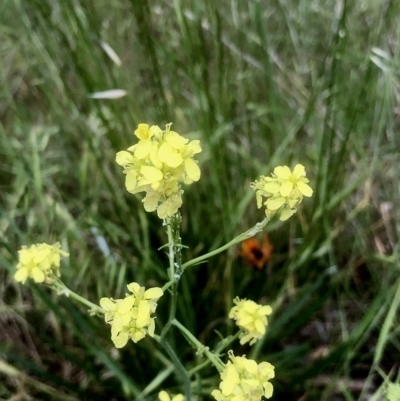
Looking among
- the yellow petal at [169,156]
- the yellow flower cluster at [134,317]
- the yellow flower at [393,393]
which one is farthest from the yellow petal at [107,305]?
the yellow flower at [393,393]

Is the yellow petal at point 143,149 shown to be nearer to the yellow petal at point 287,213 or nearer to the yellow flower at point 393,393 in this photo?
the yellow petal at point 287,213

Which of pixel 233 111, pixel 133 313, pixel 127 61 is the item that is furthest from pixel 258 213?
pixel 133 313

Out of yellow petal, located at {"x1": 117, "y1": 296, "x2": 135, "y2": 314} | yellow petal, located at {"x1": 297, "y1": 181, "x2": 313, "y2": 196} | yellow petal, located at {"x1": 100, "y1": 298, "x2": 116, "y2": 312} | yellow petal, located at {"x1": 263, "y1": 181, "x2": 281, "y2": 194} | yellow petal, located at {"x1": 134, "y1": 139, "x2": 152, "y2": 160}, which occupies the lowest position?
yellow petal, located at {"x1": 100, "y1": 298, "x2": 116, "y2": 312}

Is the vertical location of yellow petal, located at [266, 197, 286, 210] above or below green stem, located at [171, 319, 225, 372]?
above

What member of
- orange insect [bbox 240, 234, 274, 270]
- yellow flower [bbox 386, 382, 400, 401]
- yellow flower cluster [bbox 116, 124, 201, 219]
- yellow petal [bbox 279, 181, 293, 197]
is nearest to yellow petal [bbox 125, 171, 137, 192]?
yellow flower cluster [bbox 116, 124, 201, 219]

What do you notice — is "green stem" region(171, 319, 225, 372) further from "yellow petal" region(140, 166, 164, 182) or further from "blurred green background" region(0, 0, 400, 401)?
"blurred green background" region(0, 0, 400, 401)

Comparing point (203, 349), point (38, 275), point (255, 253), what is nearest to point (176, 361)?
point (203, 349)
